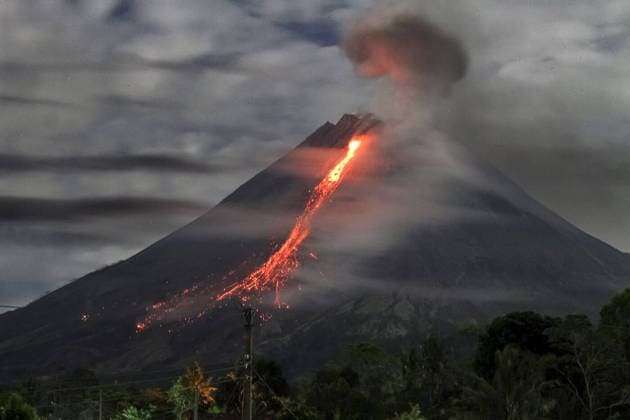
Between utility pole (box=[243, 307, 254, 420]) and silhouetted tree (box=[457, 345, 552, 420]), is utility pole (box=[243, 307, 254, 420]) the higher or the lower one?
the higher one

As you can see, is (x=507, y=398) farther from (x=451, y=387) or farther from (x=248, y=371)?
(x=451, y=387)

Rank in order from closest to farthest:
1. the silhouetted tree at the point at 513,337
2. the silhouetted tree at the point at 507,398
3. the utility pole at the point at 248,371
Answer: the utility pole at the point at 248,371 < the silhouetted tree at the point at 507,398 < the silhouetted tree at the point at 513,337

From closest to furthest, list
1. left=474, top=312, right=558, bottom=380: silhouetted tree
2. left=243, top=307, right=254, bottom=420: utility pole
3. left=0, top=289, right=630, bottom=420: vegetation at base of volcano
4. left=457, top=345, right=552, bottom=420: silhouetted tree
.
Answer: left=243, top=307, right=254, bottom=420: utility pole, left=457, top=345, right=552, bottom=420: silhouetted tree, left=0, top=289, right=630, bottom=420: vegetation at base of volcano, left=474, top=312, right=558, bottom=380: silhouetted tree

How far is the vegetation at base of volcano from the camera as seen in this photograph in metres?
67.9

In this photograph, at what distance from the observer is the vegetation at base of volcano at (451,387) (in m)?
67.9

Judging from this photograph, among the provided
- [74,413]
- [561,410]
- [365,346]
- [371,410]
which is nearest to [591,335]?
[561,410]

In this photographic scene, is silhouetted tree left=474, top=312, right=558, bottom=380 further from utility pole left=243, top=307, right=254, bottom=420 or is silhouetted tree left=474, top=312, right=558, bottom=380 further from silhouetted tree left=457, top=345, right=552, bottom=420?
utility pole left=243, top=307, right=254, bottom=420

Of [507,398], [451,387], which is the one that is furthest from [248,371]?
[451,387]

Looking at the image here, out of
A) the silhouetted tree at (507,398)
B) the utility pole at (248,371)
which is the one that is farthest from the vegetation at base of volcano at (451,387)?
the utility pole at (248,371)

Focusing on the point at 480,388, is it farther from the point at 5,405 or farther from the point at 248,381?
the point at 5,405

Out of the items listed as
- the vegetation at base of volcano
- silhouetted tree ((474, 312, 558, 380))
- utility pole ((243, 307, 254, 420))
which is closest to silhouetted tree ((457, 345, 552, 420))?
Answer: the vegetation at base of volcano

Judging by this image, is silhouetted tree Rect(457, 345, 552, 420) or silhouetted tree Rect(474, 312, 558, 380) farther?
silhouetted tree Rect(474, 312, 558, 380)

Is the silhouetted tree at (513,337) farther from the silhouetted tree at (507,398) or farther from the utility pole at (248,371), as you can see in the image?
the utility pole at (248,371)

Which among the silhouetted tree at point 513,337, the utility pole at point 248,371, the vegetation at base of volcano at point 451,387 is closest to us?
the utility pole at point 248,371
